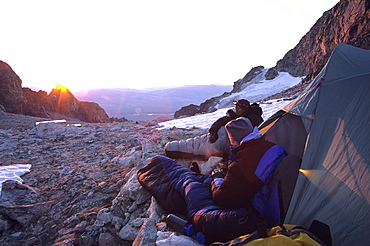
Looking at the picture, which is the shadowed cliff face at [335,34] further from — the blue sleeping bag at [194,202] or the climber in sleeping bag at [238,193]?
the blue sleeping bag at [194,202]

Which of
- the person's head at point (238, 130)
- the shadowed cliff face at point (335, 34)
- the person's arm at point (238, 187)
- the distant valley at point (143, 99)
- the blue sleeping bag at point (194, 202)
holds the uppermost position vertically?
the shadowed cliff face at point (335, 34)

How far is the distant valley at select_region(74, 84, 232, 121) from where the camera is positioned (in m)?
75.3

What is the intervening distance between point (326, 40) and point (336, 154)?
32.0 metres

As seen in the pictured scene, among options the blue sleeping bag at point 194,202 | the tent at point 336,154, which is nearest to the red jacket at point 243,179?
the blue sleeping bag at point 194,202

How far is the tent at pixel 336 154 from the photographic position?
221 centimetres

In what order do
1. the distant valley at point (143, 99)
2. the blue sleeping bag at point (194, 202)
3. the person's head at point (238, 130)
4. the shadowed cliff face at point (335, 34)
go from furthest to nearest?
the distant valley at point (143, 99)
the shadowed cliff face at point (335, 34)
the person's head at point (238, 130)
the blue sleeping bag at point (194, 202)

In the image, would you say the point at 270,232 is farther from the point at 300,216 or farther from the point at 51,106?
the point at 51,106

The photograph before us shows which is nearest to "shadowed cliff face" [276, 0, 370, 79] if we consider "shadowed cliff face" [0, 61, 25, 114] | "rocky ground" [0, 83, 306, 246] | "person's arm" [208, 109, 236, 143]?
"person's arm" [208, 109, 236, 143]

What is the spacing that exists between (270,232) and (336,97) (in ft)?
6.26

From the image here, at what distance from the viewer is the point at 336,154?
2529mm

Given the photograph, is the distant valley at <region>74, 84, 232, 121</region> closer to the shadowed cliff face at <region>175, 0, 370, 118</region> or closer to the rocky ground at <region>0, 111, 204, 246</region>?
the shadowed cliff face at <region>175, 0, 370, 118</region>

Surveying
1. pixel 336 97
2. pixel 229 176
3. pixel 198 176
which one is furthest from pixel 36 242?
pixel 336 97

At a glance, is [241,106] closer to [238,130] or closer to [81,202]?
[238,130]

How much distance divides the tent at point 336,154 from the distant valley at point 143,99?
6233cm
